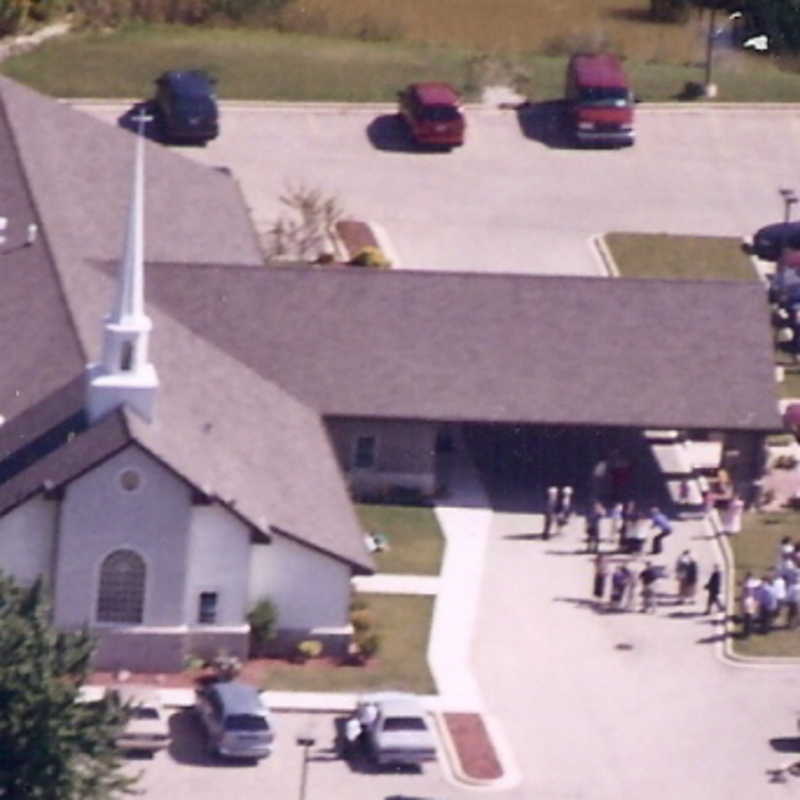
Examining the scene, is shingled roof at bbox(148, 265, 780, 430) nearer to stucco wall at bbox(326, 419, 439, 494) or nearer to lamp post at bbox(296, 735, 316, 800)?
stucco wall at bbox(326, 419, 439, 494)

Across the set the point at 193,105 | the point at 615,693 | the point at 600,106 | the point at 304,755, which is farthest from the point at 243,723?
the point at 600,106

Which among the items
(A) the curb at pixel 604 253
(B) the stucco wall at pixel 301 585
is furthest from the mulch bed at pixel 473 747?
(A) the curb at pixel 604 253

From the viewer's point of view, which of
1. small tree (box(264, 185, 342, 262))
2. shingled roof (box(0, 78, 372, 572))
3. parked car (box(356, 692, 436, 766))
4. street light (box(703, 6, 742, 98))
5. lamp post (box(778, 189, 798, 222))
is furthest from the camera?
street light (box(703, 6, 742, 98))

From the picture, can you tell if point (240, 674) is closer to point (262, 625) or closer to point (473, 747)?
point (262, 625)

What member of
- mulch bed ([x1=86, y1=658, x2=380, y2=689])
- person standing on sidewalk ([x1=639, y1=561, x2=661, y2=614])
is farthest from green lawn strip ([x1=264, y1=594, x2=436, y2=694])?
person standing on sidewalk ([x1=639, y1=561, x2=661, y2=614])

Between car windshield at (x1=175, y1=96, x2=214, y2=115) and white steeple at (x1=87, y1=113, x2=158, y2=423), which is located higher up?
car windshield at (x1=175, y1=96, x2=214, y2=115)
